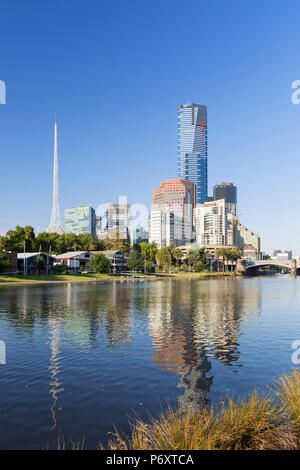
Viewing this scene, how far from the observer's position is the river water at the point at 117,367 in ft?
46.7

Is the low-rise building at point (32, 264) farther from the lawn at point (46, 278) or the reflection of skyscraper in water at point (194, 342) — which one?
the reflection of skyscraper in water at point (194, 342)

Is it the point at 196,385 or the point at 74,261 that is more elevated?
the point at 74,261

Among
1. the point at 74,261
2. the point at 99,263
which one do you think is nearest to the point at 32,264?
the point at 74,261

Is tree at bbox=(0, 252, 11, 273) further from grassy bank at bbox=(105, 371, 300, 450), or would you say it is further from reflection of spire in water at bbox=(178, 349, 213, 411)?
grassy bank at bbox=(105, 371, 300, 450)

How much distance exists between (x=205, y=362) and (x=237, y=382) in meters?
3.88

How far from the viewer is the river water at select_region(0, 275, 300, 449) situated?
1423 centimetres

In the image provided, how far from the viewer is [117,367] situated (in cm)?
2114

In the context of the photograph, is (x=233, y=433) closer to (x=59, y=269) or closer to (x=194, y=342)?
(x=194, y=342)

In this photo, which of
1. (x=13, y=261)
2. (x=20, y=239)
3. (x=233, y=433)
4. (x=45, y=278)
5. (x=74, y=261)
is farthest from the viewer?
(x=74, y=261)

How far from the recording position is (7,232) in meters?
160

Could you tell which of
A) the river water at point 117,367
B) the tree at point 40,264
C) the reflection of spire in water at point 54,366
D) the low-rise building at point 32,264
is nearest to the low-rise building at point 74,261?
the low-rise building at point 32,264
